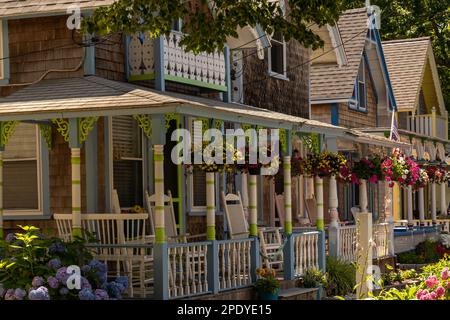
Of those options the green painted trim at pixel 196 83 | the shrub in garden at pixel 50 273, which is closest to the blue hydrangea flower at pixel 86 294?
the shrub in garden at pixel 50 273

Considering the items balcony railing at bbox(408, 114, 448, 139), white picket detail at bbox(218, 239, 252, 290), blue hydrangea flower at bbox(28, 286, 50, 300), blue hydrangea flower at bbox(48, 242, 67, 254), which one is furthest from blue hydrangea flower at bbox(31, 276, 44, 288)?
balcony railing at bbox(408, 114, 448, 139)

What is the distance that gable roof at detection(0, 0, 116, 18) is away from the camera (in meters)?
18.2

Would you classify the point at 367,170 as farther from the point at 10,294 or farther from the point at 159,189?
the point at 10,294

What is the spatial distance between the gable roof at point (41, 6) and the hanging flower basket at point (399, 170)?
9.15 m

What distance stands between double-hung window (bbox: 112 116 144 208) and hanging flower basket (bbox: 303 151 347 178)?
379cm

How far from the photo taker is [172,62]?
1939 cm

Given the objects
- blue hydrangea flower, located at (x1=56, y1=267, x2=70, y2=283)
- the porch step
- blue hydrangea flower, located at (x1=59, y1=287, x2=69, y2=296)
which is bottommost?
the porch step

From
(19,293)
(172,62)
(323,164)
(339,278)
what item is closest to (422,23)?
(323,164)

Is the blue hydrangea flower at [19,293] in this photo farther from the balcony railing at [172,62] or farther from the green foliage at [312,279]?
the green foliage at [312,279]

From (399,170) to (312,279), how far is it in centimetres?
612

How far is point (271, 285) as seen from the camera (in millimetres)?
18359

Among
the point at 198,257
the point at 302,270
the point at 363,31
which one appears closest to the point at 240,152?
the point at 198,257

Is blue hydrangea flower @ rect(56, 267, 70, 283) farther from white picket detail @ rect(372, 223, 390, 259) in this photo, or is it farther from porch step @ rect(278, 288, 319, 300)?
white picket detail @ rect(372, 223, 390, 259)
